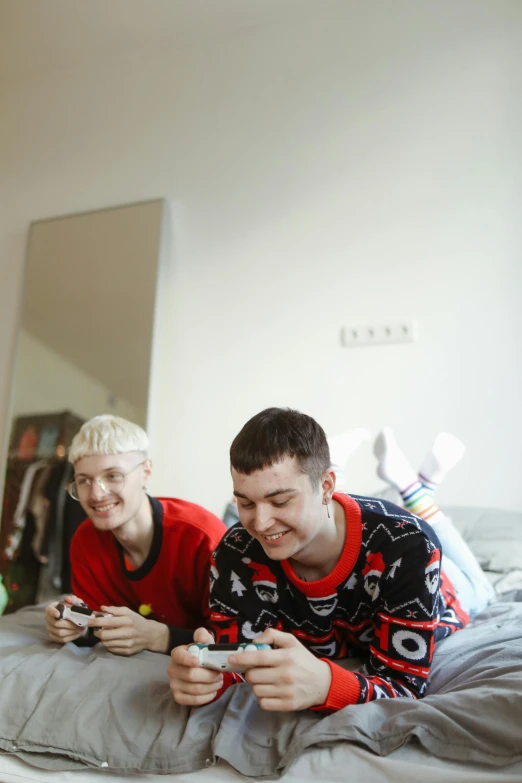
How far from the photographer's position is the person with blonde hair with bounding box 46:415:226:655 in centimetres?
148

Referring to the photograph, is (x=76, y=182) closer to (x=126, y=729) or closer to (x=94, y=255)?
(x=94, y=255)

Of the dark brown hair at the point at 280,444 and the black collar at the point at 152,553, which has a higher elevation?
the dark brown hair at the point at 280,444

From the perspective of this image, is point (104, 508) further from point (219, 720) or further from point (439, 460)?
point (439, 460)

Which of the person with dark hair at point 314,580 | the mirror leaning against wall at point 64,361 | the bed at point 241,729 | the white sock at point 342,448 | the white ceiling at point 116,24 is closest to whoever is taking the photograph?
the bed at point 241,729

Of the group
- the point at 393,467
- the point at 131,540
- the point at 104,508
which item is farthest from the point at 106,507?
the point at 393,467

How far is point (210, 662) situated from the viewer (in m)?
0.93

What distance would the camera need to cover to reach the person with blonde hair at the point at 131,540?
1484mm

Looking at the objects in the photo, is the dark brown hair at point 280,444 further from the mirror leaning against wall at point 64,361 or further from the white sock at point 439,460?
the mirror leaning against wall at point 64,361

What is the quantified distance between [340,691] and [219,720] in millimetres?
176

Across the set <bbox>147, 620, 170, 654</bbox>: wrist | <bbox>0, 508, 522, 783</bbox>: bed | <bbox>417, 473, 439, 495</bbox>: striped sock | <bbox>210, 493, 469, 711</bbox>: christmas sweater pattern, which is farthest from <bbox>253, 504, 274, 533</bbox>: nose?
<bbox>417, 473, 439, 495</bbox>: striped sock

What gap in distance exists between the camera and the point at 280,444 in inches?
42.1

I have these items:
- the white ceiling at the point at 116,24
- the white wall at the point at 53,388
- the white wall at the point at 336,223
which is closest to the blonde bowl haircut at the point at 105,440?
the white wall at the point at 336,223

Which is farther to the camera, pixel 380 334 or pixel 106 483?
pixel 380 334

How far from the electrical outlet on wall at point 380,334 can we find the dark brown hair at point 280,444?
155 cm
